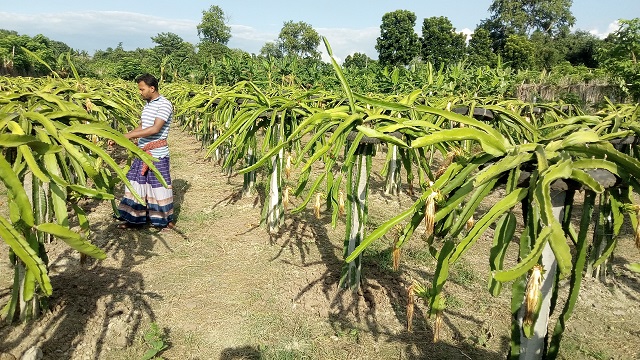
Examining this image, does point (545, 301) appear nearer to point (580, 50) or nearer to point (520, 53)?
point (520, 53)

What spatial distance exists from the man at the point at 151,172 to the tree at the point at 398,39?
36995 mm

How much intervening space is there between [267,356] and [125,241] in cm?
244

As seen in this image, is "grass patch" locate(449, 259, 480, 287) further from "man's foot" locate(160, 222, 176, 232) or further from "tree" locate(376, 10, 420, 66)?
"tree" locate(376, 10, 420, 66)

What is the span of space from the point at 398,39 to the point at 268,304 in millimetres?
40969

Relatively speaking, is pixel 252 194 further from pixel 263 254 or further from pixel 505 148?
pixel 505 148

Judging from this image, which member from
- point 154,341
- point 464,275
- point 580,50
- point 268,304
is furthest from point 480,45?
point 154,341

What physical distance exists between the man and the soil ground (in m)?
0.17

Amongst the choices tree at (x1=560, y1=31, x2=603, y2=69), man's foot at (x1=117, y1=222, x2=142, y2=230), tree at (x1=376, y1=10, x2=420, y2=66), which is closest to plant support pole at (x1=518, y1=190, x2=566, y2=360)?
man's foot at (x1=117, y1=222, x2=142, y2=230)

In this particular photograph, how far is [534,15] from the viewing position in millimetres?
51562

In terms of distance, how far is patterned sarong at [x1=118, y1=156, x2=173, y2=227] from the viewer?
14.8 feet

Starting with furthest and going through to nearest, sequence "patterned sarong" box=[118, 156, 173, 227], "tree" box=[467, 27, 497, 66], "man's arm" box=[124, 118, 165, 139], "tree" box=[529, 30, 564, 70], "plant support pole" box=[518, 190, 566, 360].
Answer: "tree" box=[529, 30, 564, 70], "tree" box=[467, 27, 497, 66], "patterned sarong" box=[118, 156, 173, 227], "man's arm" box=[124, 118, 165, 139], "plant support pole" box=[518, 190, 566, 360]

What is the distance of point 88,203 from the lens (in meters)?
5.44

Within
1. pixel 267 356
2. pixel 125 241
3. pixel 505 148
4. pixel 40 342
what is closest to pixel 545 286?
pixel 505 148

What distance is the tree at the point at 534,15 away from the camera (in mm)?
49969
